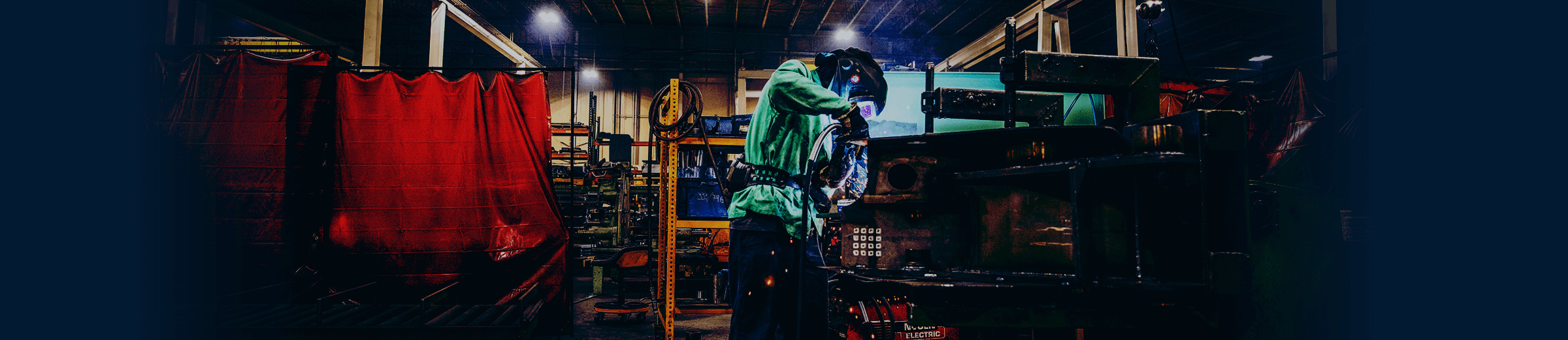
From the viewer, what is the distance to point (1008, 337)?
2.28m

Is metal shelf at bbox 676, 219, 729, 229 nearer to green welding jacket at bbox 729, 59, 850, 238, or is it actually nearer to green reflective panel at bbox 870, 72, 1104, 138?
green reflective panel at bbox 870, 72, 1104, 138

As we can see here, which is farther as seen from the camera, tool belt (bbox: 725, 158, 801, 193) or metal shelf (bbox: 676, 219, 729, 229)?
metal shelf (bbox: 676, 219, 729, 229)

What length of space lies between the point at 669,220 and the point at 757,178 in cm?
101

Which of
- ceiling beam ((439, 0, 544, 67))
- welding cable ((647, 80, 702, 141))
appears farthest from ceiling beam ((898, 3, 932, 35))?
welding cable ((647, 80, 702, 141))

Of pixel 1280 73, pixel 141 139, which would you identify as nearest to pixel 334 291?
pixel 141 139

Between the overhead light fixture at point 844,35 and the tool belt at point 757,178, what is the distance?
1096cm

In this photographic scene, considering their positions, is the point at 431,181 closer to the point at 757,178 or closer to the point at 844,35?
the point at 757,178

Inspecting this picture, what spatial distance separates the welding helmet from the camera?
2.61 meters

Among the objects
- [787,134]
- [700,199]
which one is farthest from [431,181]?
[787,134]

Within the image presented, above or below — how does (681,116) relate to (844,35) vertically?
below

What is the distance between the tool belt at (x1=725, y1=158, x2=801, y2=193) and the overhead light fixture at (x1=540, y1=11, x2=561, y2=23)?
10.7 m

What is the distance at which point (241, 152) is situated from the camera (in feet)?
12.2

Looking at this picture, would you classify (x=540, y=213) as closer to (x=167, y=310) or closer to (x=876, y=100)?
(x=167, y=310)

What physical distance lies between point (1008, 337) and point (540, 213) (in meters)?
3.40
